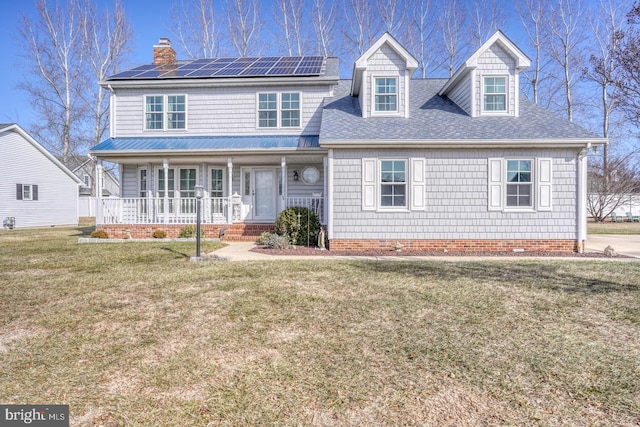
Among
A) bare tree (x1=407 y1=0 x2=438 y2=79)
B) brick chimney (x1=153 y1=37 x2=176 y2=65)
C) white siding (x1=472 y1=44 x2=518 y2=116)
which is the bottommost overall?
white siding (x1=472 y1=44 x2=518 y2=116)

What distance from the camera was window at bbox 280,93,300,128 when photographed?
14531 millimetres

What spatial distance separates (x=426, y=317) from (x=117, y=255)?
26.8ft

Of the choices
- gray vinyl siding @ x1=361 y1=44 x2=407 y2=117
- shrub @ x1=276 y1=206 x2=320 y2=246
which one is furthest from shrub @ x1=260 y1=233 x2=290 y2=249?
gray vinyl siding @ x1=361 y1=44 x2=407 y2=117

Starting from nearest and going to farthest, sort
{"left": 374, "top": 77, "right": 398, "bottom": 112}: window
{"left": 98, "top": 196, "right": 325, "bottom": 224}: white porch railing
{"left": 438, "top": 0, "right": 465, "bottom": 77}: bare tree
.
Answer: {"left": 374, "top": 77, "right": 398, "bottom": 112}: window
{"left": 98, "top": 196, "right": 325, "bottom": 224}: white porch railing
{"left": 438, "top": 0, "right": 465, "bottom": 77}: bare tree

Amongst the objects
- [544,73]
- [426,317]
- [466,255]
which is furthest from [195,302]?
[544,73]

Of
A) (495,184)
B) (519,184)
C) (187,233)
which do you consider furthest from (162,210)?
(519,184)

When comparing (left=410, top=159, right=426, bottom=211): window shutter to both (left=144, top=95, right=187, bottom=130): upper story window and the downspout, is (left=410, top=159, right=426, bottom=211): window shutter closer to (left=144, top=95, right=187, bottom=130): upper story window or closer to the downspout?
the downspout

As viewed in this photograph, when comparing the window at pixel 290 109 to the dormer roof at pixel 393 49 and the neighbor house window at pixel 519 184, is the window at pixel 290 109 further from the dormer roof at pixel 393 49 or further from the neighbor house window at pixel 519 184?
the neighbor house window at pixel 519 184

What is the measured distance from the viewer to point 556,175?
10750mm

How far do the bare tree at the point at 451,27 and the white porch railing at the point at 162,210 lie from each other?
19.1 m

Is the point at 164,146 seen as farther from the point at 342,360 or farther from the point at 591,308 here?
the point at 591,308

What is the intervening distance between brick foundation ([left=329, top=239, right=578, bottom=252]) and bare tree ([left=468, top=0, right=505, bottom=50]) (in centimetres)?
2049

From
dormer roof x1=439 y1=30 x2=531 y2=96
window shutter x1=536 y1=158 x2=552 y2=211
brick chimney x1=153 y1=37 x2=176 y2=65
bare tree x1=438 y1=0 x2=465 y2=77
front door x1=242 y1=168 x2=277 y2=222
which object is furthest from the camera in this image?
bare tree x1=438 y1=0 x2=465 y2=77

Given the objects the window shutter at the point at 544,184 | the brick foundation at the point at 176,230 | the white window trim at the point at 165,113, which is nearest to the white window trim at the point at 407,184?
the window shutter at the point at 544,184
